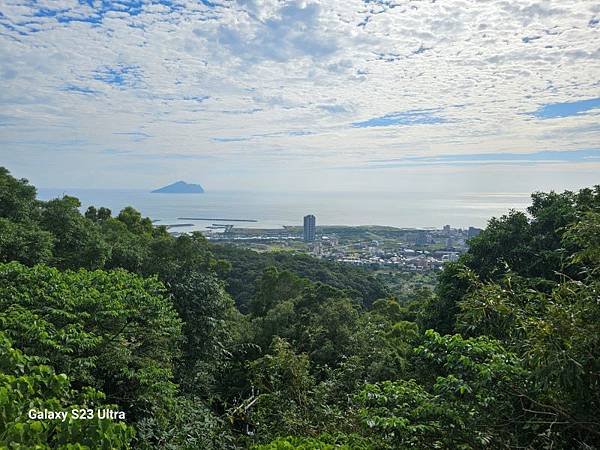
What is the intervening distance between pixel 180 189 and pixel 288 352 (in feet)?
323

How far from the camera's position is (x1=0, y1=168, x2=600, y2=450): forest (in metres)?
2.76

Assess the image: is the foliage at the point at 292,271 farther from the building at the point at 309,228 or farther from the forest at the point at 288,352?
the building at the point at 309,228

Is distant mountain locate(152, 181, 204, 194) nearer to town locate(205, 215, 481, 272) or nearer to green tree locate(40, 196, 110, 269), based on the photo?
town locate(205, 215, 481, 272)

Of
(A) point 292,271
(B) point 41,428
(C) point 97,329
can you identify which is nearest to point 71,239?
(C) point 97,329

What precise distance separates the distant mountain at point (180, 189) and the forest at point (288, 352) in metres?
89.0

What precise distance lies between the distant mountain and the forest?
292ft

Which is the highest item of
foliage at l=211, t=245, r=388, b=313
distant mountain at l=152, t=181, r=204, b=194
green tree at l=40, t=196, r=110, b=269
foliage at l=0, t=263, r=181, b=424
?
distant mountain at l=152, t=181, r=204, b=194

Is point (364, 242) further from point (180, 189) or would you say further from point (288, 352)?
point (180, 189)

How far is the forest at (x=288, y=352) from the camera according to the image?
2764mm

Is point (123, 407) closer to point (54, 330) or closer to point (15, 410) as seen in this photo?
point (54, 330)

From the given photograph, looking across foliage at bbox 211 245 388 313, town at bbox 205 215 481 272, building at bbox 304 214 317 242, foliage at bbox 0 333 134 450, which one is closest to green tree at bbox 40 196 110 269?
foliage at bbox 0 333 134 450

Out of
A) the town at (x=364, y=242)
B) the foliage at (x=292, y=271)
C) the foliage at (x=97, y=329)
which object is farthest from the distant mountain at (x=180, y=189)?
the foliage at (x=97, y=329)

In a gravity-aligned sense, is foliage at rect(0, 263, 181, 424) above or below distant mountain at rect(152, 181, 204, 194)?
below

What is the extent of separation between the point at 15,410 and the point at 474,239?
860cm
